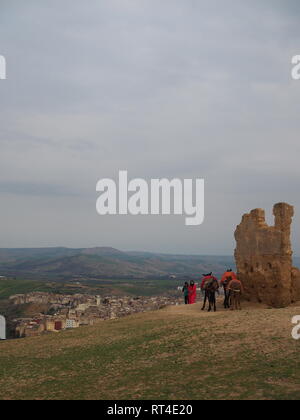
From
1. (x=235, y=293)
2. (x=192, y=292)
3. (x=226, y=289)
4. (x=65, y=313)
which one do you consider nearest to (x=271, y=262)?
(x=235, y=293)

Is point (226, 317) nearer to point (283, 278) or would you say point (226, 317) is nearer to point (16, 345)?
point (283, 278)

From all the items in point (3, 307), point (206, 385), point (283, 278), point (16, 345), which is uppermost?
point (283, 278)

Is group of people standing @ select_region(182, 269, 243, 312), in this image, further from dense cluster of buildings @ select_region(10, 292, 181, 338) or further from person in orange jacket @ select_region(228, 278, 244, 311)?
dense cluster of buildings @ select_region(10, 292, 181, 338)

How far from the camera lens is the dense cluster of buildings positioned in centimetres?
6312

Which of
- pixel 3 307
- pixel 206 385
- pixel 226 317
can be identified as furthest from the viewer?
pixel 3 307

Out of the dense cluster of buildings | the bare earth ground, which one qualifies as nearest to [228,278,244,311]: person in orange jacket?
the bare earth ground

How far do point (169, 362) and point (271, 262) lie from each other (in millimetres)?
13445

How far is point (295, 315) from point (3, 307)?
96765mm

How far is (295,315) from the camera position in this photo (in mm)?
19859

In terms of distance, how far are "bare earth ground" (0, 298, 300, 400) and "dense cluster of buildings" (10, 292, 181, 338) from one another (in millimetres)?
13542

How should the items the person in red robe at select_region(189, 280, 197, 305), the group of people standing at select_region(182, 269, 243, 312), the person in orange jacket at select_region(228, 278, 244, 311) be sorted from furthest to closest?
the person in red robe at select_region(189, 280, 197, 305)
the person in orange jacket at select_region(228, 278, 244, 311)
the group of people standing at select_region(182, 269, 243, 312)

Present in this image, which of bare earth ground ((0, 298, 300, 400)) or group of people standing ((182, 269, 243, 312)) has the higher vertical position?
group of people standing ((182, 269, 243, 312))
